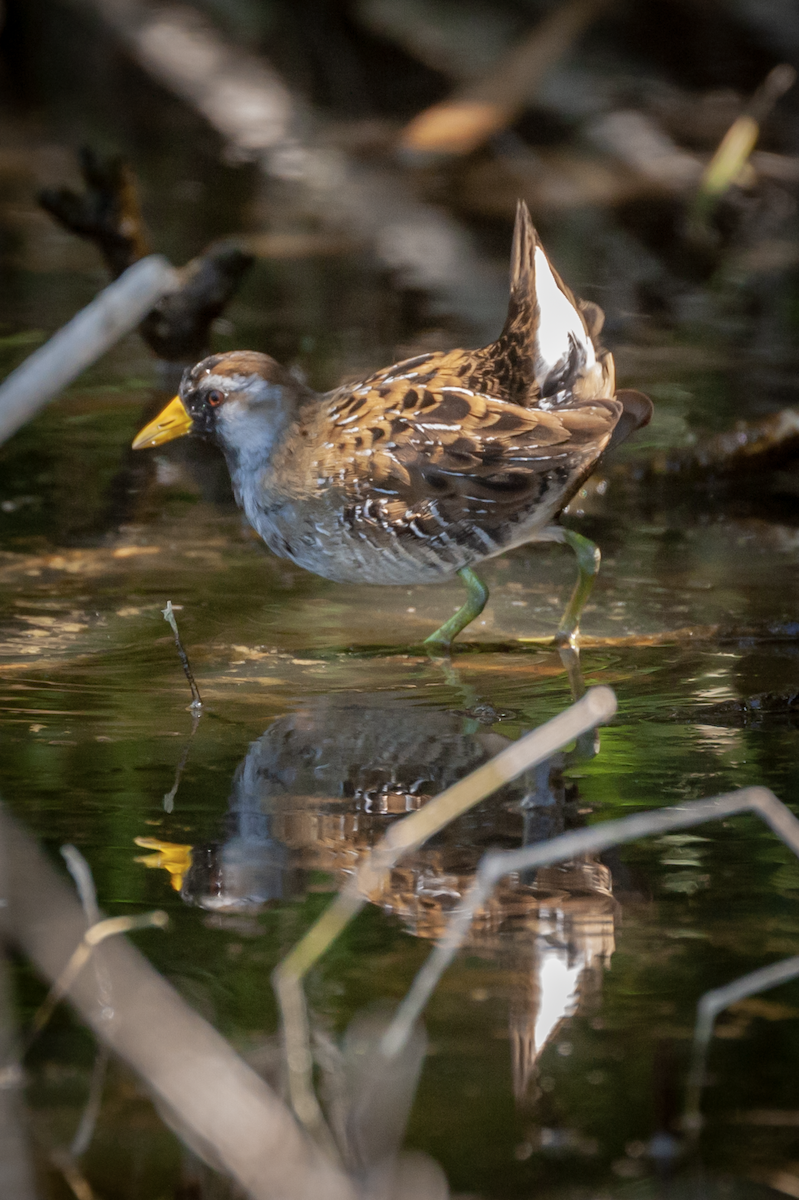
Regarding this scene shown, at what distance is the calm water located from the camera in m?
2.80

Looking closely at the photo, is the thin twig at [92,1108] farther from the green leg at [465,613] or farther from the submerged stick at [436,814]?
the green leg at [465,613]

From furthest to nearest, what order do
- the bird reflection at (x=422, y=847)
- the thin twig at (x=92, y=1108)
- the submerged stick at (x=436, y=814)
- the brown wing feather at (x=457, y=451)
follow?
the brown wing feather at (x=457, y=451) < the bird reflection at (x=422, y=847) < the thin twig at (x=92, y=1108) < the submerged stick at (x=436, y=814)

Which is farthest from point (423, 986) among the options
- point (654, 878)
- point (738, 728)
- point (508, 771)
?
point (738, 728)

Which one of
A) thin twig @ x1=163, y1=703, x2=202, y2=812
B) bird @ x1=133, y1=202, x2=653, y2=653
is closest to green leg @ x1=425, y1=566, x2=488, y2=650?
bird @ x1=133, y1=202, x2=653, y2=653

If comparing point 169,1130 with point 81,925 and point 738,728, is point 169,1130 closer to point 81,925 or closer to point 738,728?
point 81,925

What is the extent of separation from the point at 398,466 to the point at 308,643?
24.4 inches

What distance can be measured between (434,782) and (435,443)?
1385 millimetres

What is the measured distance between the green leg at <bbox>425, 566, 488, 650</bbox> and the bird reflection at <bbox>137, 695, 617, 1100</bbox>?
61 centimetres

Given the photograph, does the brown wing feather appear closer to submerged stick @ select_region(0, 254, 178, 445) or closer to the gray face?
the gray face

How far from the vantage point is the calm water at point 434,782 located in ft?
9.18

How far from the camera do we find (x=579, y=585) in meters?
5.48

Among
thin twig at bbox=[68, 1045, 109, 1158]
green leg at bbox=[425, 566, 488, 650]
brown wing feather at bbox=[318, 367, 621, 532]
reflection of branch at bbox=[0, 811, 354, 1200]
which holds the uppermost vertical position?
brown wing feather at bbox=[318, 367, 621, 532]

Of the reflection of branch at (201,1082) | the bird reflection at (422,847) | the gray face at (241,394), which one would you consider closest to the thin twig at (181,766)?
the bird reflection at (422,847)

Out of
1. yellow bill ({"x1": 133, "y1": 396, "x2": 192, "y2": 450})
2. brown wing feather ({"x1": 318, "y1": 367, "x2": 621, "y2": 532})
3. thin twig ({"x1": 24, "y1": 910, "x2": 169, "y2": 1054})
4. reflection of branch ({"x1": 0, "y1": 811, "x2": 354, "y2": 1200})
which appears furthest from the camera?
yellow bill ({"x1": 133, "y1": 396, "x2": 192, "y2": 450})
